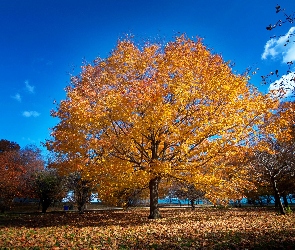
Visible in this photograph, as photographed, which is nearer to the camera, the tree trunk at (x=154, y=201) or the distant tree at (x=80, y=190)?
the tree trunk at (x=154, y=201)

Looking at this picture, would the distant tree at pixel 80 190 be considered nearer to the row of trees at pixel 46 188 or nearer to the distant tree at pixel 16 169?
the row of trees at pixel 46 188

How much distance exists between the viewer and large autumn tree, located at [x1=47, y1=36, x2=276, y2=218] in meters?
12.1

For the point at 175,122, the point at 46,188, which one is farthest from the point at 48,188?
the point at 175,122

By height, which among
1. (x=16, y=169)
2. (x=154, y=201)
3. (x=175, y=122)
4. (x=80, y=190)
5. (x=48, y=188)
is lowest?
(x=154, y=201)

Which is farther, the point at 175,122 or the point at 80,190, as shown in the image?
the point at 80,190

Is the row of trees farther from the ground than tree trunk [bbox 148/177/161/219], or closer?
farther from the ground

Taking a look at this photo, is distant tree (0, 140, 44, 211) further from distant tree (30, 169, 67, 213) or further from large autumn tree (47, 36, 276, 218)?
large autumn tree (47, 36, 276, 218)

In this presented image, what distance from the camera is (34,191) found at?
101 feet

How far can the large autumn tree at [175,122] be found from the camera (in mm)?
12141

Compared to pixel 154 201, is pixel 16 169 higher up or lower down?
higher up

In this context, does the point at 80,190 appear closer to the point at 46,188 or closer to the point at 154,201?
the point at 46,188

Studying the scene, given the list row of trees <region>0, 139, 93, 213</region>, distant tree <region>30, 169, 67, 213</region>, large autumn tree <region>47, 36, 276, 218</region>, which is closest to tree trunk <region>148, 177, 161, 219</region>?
large autumn tree <region>47, 36, 276, 218</region>

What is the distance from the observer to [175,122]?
43.0 feet

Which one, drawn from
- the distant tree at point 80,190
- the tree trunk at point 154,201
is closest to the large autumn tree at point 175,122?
the tree trunk at point 154,201
